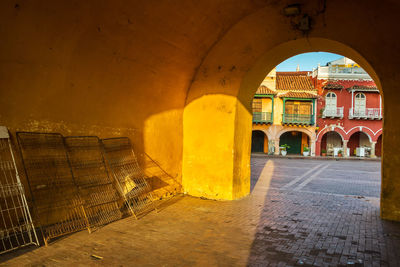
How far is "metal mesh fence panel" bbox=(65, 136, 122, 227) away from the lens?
5.08 meters

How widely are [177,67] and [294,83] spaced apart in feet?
82.2

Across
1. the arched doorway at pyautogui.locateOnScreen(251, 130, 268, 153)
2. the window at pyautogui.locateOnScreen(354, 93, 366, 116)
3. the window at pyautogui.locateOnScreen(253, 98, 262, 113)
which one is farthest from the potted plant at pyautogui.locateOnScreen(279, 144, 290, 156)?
the window at pyautogui.locateOnScreen(354, 93, 366, 116)

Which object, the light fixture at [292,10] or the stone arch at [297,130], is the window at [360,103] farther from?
the light fixture at [292,10]

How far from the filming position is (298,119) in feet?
91.9

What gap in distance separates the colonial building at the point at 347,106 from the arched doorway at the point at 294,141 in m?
1.81

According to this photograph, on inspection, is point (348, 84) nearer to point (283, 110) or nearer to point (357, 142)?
point (357, 142)

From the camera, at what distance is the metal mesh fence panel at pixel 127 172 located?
18.3 ft

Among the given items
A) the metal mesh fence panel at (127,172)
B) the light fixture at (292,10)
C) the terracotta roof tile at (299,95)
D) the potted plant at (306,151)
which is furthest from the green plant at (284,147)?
the metal mesh fence panel at (127,172)

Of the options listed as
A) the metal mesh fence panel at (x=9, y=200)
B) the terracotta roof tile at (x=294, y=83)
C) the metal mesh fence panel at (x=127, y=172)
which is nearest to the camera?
the metal mesh fence panel at (x=9, y=200)

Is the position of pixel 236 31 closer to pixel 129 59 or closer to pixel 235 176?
pixel 129 59

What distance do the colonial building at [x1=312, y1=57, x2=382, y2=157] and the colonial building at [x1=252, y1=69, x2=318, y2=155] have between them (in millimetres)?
914

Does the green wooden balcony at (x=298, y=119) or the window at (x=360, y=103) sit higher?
the window at (x=360, y=103)

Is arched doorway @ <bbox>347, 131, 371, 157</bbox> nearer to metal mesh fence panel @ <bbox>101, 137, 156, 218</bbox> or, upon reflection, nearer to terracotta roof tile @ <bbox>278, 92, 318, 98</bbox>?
terracotta roof tile @ <bbox>278, 92, 318, 98</bbox>

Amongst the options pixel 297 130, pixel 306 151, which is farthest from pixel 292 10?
pixel 297 130
